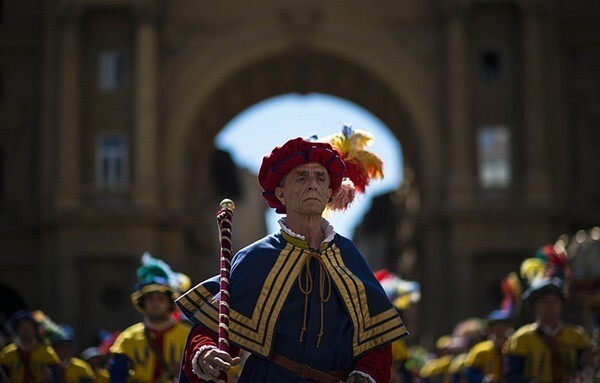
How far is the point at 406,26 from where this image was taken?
3741 cm

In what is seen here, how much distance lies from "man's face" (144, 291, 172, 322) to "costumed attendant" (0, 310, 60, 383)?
2.69 metres

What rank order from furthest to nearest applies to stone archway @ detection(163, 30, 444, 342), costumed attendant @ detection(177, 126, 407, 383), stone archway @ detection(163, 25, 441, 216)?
stone archway @ detection(163, 25, 441, 216) → stone archway @ detection(163, 30, 444, 342) → costumed attendant @ detection(177, 126, 407, 383)

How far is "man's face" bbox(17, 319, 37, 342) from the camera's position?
1339cm

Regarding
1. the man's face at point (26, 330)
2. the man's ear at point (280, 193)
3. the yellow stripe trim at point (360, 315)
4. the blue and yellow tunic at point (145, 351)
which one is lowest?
the yellow stripe trim at point (360, 315)

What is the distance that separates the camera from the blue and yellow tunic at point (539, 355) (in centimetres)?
1110

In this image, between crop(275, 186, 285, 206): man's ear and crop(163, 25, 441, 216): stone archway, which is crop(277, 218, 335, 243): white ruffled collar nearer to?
crop(275, 186, 285, 206): man's ear

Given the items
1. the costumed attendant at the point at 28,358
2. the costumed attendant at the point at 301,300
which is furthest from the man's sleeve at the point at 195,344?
the costumed attendant at the point at 28,358

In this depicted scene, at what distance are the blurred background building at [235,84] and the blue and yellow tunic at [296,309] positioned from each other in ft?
95.1

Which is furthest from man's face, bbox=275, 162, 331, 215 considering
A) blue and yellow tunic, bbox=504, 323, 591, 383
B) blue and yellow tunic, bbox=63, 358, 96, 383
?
blue and yellow tunic, bbox=63, 358, 96, 383

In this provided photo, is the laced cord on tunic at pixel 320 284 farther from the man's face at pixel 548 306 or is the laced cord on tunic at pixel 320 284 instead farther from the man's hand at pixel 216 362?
the man's face at pixel 548 306

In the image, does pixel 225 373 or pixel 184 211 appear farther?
pixel 184 211

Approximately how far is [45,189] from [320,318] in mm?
31083

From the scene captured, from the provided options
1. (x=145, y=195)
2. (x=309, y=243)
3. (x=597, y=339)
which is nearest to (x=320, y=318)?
(x=309, y=243)

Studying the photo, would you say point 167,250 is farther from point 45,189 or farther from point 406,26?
point 406,26
